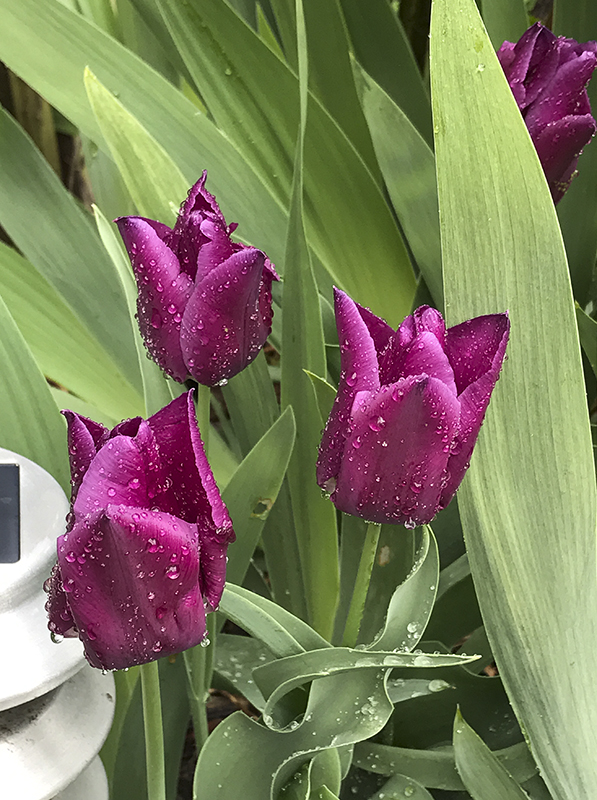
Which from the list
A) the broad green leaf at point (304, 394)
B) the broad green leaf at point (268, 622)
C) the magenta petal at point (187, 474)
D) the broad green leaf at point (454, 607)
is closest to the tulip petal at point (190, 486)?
the magenta petal at point (187, 474)

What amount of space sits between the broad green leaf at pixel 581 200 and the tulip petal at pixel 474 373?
0.39 m

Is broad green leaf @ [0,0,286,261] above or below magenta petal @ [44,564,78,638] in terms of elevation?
above

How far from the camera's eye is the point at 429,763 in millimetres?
519

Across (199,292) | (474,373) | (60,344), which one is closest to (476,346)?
(474,373)

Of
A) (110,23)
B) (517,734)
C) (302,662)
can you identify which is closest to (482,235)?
(302,662)

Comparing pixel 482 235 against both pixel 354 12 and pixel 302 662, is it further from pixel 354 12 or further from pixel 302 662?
pixel 354 12

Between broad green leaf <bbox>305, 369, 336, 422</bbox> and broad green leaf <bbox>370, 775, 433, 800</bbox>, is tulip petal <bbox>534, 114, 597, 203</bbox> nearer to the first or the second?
broad green leaf <bbox>305, 369, 336, 422</bbox>

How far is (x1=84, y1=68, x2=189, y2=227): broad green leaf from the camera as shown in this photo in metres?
0.54

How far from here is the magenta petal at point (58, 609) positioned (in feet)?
0.91

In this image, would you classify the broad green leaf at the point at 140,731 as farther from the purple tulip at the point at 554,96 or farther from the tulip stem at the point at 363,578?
the purple tulip at the point at 554,96

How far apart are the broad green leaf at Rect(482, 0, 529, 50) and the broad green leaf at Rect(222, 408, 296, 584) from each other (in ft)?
1.37

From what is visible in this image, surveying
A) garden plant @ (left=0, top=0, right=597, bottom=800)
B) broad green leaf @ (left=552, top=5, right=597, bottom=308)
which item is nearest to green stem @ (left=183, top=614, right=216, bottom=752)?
garden plant @ (left=0, top=0, right=597, bottom=800)

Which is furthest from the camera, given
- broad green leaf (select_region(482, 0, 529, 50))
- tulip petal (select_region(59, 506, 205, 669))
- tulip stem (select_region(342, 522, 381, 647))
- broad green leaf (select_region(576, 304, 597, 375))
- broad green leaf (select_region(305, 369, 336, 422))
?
broad green leaf (select_region(482, 0, 529, 50))

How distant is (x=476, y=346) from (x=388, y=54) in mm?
506
